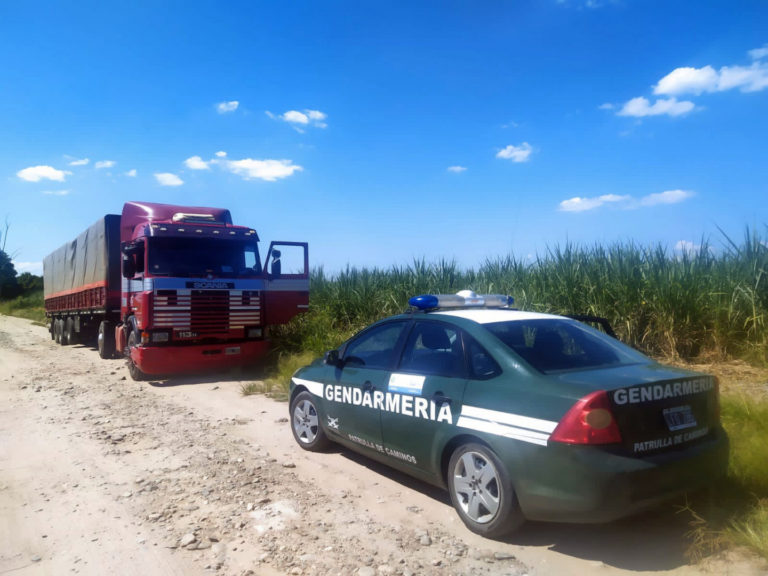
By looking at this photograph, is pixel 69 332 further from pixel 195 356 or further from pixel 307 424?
pixel 307 424

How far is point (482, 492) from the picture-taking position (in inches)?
147

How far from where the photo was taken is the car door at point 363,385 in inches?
189

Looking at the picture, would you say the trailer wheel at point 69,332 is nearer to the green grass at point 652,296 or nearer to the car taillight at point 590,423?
the green grass at point 652,296

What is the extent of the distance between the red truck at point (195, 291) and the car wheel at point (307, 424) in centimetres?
538

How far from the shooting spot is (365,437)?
193 inches

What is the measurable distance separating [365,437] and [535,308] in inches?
244

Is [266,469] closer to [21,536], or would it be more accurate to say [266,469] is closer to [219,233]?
[21,536]

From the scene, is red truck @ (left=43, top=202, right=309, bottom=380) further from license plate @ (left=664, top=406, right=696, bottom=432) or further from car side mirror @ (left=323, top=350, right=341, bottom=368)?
license plate @ (left=664, top=406, right=696, bottom=432)

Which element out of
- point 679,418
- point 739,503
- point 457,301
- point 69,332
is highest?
point 457,301

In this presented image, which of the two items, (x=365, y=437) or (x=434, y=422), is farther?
(x=365, y=437)

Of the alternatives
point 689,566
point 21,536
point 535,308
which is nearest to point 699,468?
point 689,566

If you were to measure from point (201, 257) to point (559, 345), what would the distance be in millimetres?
8558

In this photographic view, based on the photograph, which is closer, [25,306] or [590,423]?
[590,423]

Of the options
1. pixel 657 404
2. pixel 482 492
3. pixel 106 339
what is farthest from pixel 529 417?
pixel 106 339
